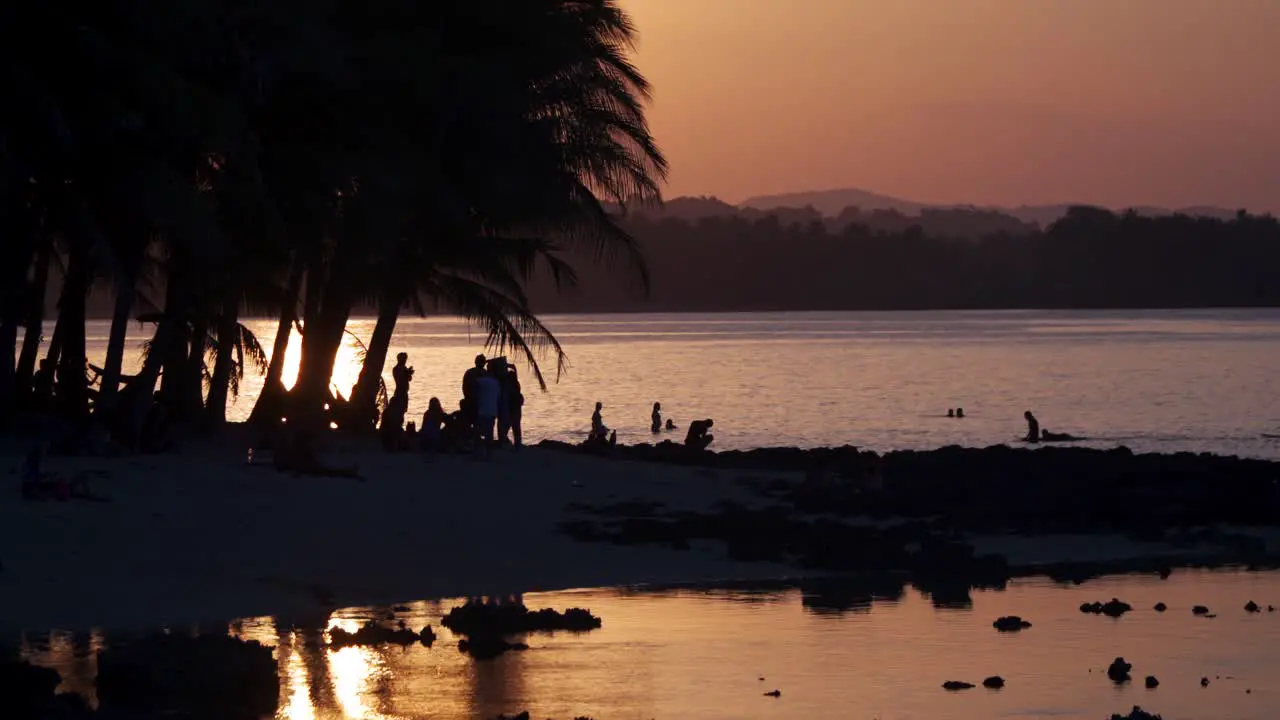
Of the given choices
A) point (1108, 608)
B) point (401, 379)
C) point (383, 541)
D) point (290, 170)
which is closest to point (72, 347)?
point (401, 379)

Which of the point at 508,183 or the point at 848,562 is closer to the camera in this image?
the point at 848,562

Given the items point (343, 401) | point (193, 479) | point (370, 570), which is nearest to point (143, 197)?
point (193, 479)

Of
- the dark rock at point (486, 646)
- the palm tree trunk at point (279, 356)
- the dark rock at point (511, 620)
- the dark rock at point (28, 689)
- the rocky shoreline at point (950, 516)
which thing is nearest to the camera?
the dark rock at point (28, 689)

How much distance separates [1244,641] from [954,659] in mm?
2915

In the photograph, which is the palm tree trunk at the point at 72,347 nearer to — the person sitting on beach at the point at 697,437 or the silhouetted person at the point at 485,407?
the silhouetted person at the point at 485,407

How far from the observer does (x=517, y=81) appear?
88.7 feet

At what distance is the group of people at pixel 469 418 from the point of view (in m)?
26.4

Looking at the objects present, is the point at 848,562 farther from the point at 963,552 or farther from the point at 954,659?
the point at 954,659

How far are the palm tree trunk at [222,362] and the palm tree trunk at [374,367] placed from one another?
2247mm

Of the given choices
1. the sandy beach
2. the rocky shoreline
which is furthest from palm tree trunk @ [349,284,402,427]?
the sandy beach

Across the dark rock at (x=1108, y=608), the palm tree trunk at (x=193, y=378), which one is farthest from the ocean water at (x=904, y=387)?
the dark rock at (x=1108, y=608)

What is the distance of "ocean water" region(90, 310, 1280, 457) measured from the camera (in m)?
53.3

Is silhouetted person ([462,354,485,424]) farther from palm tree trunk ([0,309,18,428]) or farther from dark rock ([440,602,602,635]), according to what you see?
dark rock ([440,602,602,635])

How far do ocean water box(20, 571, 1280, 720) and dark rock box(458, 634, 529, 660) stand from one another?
144mm
